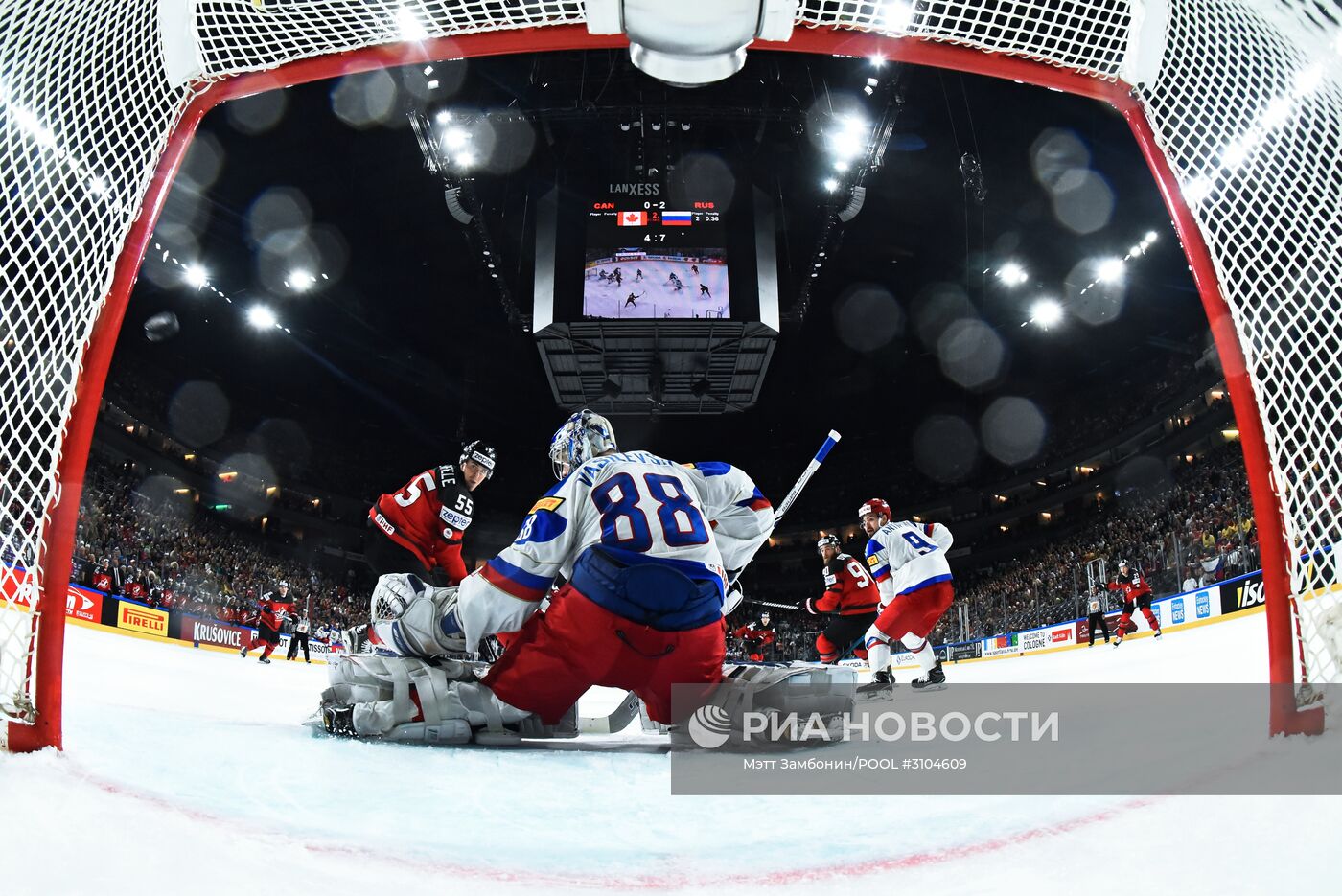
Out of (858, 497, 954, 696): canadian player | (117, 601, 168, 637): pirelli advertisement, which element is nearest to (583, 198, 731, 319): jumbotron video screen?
(858, 497, 954, 696): canadian player

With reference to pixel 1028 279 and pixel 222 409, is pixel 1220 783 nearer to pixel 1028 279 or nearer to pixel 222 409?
pixel 1028 279

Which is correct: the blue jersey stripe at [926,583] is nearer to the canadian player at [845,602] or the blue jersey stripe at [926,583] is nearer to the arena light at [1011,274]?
the canadian player at [845,602]

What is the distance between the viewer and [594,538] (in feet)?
7.95

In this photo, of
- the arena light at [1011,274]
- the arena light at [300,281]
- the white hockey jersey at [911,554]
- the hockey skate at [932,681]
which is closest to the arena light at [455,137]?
the arena light at [300,281]

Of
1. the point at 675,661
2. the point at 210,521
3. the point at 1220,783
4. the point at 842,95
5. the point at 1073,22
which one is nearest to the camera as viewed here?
the point at 1220,783

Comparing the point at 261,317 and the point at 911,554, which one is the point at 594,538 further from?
the point at 261,317

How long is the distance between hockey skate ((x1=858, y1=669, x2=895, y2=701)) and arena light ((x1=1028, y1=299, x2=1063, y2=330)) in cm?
1392

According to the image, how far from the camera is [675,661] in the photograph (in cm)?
241

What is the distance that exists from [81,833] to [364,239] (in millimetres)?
15115

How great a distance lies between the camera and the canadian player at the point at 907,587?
493cm

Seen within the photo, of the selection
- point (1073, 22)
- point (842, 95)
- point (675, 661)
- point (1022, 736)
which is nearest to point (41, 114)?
point (675, 661)

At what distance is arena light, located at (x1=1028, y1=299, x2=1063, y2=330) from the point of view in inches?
653

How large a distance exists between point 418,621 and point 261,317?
16621 mm

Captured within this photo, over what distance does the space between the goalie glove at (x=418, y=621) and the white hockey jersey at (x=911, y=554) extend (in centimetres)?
312
